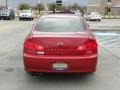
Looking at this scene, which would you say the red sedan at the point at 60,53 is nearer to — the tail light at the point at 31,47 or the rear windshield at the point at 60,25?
the tail light at the point at 31,47

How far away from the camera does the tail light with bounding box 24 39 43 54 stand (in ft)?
26.2

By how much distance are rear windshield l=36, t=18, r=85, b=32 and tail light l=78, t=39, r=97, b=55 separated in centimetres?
69

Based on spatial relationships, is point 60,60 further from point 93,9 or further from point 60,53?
point 93,9

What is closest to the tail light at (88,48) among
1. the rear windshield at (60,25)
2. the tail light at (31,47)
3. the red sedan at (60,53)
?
the red sedan at (60,53)

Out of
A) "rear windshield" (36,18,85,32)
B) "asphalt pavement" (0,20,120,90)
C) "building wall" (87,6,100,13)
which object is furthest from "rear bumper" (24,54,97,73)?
"building wall" (87,6,100,13)


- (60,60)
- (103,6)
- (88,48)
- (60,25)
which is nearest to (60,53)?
(60,60)

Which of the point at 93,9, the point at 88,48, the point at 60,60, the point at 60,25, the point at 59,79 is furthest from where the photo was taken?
the point at 93,9

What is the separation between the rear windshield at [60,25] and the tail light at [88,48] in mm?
688

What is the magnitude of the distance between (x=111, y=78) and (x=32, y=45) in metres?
2.21

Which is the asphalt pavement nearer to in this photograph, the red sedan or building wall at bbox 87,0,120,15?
the red sedan

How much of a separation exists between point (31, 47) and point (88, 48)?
4.20 ft

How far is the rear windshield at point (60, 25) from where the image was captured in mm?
8703

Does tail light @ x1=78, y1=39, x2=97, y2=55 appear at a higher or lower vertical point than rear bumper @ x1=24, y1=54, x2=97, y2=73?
higher

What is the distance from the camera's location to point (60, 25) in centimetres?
890
